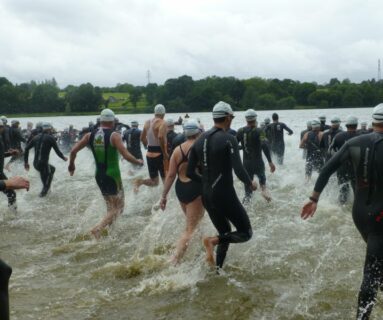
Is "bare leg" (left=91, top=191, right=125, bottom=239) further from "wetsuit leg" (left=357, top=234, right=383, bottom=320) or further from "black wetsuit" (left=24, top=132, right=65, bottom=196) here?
"black wetsuit" (left=24, top=132, right=65, bottom=196)

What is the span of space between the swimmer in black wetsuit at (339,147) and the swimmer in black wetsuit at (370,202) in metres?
4.71

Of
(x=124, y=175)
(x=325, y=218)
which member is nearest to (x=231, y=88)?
(x=124, y=175)

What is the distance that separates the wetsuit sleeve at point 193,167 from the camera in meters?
5.75

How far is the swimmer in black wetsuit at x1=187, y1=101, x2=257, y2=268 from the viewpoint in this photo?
5.49 metres

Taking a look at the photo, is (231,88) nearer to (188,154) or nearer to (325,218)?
(325,218)

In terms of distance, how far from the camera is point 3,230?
30.2 ft

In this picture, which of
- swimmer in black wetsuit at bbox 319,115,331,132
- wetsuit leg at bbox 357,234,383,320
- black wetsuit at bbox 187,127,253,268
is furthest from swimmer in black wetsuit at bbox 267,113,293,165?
wetsuit leg at bbox 357,234,383,320

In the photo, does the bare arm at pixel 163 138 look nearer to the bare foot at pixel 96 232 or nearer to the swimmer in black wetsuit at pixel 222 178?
the bare foot at pixel 96 232

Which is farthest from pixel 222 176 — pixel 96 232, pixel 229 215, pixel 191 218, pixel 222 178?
pixel 96 232

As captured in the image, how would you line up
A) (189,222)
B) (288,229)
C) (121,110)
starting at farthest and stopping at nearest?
(121,110), (288,229), (189,222)

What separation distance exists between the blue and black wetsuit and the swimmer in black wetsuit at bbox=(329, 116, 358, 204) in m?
3.73

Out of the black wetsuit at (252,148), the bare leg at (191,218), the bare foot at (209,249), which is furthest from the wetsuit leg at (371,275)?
the black wetsuit at (252,148)

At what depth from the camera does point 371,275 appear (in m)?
4.00

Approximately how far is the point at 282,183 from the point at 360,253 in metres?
7.92
